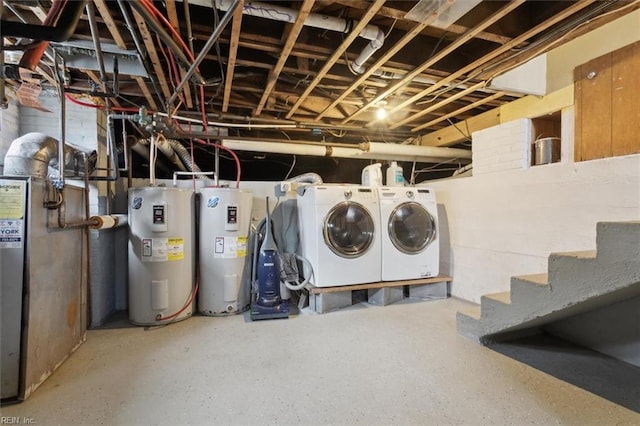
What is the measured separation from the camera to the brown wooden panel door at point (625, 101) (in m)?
2.22

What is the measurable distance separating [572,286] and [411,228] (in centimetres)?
201

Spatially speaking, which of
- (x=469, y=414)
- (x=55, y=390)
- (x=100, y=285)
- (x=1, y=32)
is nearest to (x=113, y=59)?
(x=1, y=32)

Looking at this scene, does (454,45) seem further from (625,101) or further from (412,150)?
(412,150)

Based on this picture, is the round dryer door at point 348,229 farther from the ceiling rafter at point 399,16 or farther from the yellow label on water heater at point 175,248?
the ceiling rafter at point 399,16

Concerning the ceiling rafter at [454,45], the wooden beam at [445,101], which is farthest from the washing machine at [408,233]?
the ceiling rafter at [454,45]

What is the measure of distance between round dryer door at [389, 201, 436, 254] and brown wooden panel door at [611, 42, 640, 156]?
1703mm

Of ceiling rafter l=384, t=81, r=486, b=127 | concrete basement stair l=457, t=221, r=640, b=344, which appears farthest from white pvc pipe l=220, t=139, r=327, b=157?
concrete basement stair l=457, t=221, r=640, b=344

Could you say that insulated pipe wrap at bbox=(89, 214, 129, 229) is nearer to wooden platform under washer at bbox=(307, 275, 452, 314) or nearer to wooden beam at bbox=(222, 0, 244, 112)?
wooden beam at bbox=(222, 0, 244, 112)

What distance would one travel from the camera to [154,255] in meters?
2.80

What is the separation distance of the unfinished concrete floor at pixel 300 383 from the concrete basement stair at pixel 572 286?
289 millimetres

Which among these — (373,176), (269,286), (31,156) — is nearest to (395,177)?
(373,176)

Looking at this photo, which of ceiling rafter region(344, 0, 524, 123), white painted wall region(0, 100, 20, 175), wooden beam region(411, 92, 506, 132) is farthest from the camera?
wooden beam region(411, 92, 506, 132)

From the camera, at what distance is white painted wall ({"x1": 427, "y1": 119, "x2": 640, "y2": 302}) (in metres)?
2.26

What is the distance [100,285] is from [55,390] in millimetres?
1253
